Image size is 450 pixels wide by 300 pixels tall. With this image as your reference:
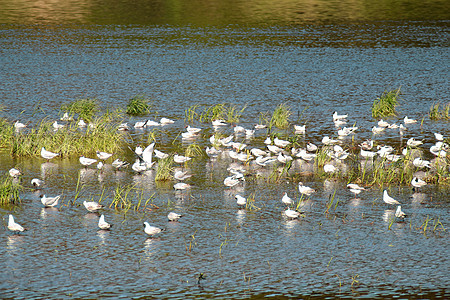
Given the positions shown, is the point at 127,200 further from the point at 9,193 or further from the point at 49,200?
the point at 9,193

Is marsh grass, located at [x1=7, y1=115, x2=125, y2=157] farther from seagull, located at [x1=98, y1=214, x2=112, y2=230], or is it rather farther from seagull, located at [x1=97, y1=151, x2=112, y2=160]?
seagull, located at [x1=98, y1=214, x2=112, y2=230]

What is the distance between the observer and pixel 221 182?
639 inches

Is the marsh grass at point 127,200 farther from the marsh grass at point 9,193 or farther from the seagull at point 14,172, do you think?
the seagull at point 14,172

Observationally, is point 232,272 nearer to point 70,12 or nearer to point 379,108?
point 379,108

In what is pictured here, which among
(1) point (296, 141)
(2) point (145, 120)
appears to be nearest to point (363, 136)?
(1) point (296, 141)

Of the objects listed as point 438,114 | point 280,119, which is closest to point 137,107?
point 280,119

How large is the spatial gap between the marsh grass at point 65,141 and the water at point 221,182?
20.7 inches

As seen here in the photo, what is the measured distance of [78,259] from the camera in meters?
11.5

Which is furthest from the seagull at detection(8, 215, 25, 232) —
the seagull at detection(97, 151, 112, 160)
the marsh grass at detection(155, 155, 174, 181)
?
the seagull at detection(97, 151, 112, 160)

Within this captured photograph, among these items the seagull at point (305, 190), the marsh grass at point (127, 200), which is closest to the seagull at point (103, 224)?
the marsh grass at point (127, 200)

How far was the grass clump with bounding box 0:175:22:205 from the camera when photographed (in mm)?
14391

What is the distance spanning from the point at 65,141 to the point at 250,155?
501 centimetres

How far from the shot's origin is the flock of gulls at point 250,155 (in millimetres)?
14141

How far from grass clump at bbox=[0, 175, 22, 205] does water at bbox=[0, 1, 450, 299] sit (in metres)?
0.35
